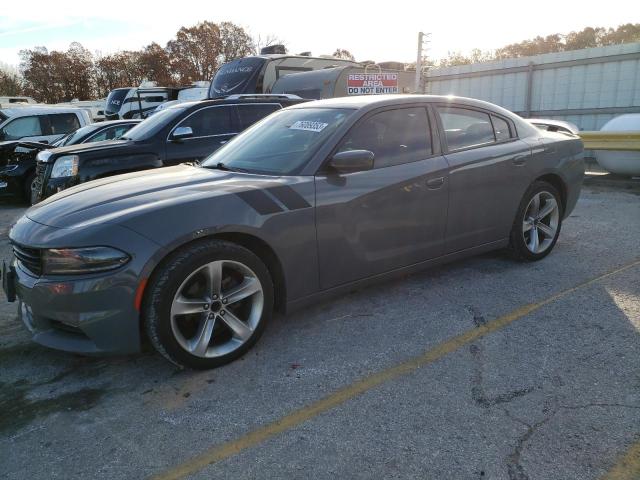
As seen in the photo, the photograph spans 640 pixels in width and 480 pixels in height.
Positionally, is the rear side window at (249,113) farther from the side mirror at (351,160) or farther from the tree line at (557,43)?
the tree line at (557,43)

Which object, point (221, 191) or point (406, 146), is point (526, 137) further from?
point (221, 191)

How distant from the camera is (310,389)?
9.21ft

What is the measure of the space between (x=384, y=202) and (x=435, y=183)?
53 cm

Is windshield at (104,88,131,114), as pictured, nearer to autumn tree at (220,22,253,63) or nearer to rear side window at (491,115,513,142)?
rear side window at (491,115,513,142)

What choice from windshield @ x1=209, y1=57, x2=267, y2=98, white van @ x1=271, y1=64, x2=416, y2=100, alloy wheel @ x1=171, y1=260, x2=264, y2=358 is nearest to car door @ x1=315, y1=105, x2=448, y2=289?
alloy wheel @ x1=171, y1=260, x2=264, y2=358

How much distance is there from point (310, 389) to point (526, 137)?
3.22m

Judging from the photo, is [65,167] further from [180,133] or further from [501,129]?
[501,129]

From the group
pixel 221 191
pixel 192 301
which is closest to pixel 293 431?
pixel 192 301

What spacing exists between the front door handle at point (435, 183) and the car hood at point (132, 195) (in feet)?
3.98

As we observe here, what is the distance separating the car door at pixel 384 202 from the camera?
11.2 feet

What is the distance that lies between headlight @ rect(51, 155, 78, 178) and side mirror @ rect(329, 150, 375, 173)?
4.55 m

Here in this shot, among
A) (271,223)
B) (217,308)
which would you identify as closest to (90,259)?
(217,308)

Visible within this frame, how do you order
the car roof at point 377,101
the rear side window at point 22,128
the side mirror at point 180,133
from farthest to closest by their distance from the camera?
the rear side window at point 22,128 → the side mirror at point 180,133 → the car roof at point 377,101

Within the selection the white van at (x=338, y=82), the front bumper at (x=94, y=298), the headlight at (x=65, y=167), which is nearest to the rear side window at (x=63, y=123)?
the white van at (x=338, y=82)
